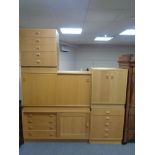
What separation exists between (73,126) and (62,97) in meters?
0.60

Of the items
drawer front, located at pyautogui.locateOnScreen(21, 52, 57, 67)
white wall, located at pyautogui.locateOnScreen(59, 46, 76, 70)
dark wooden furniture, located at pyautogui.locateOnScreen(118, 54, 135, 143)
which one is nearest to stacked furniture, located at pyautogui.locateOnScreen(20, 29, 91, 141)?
drawer front, located at pyautogui.locateOnScreen(21, 52, 57, 67)

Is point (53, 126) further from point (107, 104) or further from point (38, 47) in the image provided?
point (38, 47)

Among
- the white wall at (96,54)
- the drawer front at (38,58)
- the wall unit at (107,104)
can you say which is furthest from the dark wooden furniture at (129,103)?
the white wall at (96,54)

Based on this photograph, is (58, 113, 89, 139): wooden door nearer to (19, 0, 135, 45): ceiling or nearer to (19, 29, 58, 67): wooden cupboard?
(19, 29, 58, 67): wooden cupboard

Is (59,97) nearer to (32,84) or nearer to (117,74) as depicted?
(32,84)

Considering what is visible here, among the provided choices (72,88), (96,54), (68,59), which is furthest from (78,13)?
(96,54)

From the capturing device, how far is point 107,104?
411 cm

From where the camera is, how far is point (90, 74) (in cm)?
413

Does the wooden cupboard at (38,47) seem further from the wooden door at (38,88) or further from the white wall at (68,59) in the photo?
the white wall at (68,59)

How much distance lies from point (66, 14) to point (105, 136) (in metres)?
2.51

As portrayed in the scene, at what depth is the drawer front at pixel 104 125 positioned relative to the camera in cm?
411
